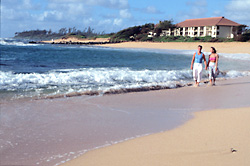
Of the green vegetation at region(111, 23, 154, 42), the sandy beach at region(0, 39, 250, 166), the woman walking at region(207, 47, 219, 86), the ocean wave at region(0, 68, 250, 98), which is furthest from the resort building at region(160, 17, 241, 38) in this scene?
the sandy beach at region(0, 39, 250, 166)

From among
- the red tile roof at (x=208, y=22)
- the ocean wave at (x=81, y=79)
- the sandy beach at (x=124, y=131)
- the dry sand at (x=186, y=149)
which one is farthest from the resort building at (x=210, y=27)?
the dry sand at (x=186, y=149)

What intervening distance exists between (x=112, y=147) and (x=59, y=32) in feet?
520

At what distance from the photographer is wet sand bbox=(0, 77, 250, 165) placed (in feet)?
13.3

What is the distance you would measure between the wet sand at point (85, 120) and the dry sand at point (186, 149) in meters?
0.29

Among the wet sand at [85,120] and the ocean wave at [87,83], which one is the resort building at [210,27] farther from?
the wet sand at [85,120]

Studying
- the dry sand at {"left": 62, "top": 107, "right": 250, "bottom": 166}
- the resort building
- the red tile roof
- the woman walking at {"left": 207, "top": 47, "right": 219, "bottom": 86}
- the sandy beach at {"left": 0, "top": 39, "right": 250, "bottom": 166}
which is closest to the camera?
the dry sand at {"left": 62, "top": 107, "right": 250, "bottom": 166}

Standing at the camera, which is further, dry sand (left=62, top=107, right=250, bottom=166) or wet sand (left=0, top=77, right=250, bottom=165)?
wet sand (left=0, top=77, right=250, bottom=165)

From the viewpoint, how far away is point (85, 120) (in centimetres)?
561

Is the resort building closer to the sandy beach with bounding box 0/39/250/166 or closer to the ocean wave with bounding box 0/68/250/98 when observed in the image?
the ocean wave with bounding box 0/68/250/98

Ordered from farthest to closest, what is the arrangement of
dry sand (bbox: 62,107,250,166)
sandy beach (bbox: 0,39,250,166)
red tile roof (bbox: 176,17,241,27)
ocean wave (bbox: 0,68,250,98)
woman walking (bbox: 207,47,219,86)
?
red tile roof (bbox: 176,17,241,27) < woman walking (bbox: 207,47,219,86) < ocean wave (bbox: 0,68,250,98) < sandy beach (bbox: 0,39,250,166) < dry sand (bbox: 62,107,250,166)

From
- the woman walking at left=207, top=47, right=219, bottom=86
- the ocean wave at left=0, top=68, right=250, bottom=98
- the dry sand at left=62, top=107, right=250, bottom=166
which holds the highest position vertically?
the woman walking at left=207, top=47, right=219, bottom=86

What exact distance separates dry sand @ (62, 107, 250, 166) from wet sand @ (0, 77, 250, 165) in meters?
0.29

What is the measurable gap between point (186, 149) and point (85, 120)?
2349mm

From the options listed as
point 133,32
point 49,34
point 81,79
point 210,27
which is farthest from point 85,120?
point 49,34
